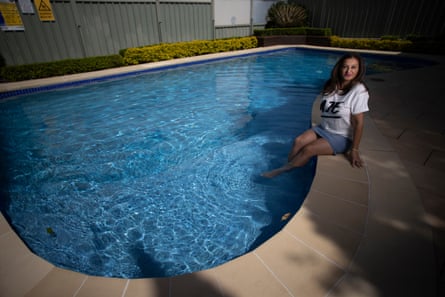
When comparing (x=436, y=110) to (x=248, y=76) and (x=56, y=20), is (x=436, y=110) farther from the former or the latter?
(x=56, y=20)

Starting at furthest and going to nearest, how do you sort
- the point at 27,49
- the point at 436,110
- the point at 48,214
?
1. the point at 27,49
2. the point at 436,110
3. the point at 48,214

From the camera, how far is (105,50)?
1151cm

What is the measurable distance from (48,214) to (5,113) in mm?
5352

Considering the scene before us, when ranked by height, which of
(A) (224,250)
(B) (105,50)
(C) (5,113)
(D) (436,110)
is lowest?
(A) (224,250)

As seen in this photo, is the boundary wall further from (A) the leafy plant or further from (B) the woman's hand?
(B) the woman's hand

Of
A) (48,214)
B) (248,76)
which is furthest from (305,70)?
(48,214)

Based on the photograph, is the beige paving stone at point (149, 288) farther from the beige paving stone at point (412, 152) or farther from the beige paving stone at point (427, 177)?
the beige paving stone at point (412, 152)

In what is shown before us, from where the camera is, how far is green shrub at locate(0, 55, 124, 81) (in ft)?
28.3

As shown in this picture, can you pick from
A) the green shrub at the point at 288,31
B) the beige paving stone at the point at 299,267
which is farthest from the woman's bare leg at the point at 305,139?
the green shrub at the point at 288,31

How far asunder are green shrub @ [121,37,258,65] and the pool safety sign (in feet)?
12.6

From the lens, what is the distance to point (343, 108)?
10.2ft

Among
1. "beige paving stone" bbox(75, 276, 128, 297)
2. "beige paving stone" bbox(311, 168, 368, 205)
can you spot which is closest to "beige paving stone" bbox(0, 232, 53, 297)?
"beige paving stone" bbox(75, 276, 128, 297)

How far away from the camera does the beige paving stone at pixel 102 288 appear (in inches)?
73.5

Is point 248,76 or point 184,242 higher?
point 248,76
